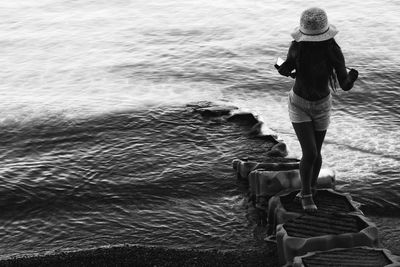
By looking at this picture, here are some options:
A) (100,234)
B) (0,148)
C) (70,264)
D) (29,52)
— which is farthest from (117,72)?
(70,264)

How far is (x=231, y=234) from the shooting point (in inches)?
272

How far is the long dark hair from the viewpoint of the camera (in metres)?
5.55

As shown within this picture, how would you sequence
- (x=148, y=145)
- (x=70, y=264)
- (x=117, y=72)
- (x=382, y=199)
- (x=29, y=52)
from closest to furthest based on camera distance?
(x=70, y=264), (x=382, y=199), (x=148, y=145), (x=117, y=72), (x=29, y=52)

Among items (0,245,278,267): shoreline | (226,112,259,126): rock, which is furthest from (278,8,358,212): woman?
(226,112,259,126): rock

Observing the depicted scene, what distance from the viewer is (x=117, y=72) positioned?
45.3 ft

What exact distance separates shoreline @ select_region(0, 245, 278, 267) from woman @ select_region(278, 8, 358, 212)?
0.75 meters

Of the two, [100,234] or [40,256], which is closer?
[40,256]

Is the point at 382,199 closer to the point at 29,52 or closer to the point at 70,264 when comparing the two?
the point at 70,264

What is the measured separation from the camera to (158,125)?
33.8 ft

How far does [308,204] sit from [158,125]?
469cm

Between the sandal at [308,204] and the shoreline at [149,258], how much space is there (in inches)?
23.9

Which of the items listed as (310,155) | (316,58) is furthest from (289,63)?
(310,155)

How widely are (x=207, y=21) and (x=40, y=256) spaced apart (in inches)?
522

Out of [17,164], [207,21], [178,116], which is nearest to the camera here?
[17,164]
